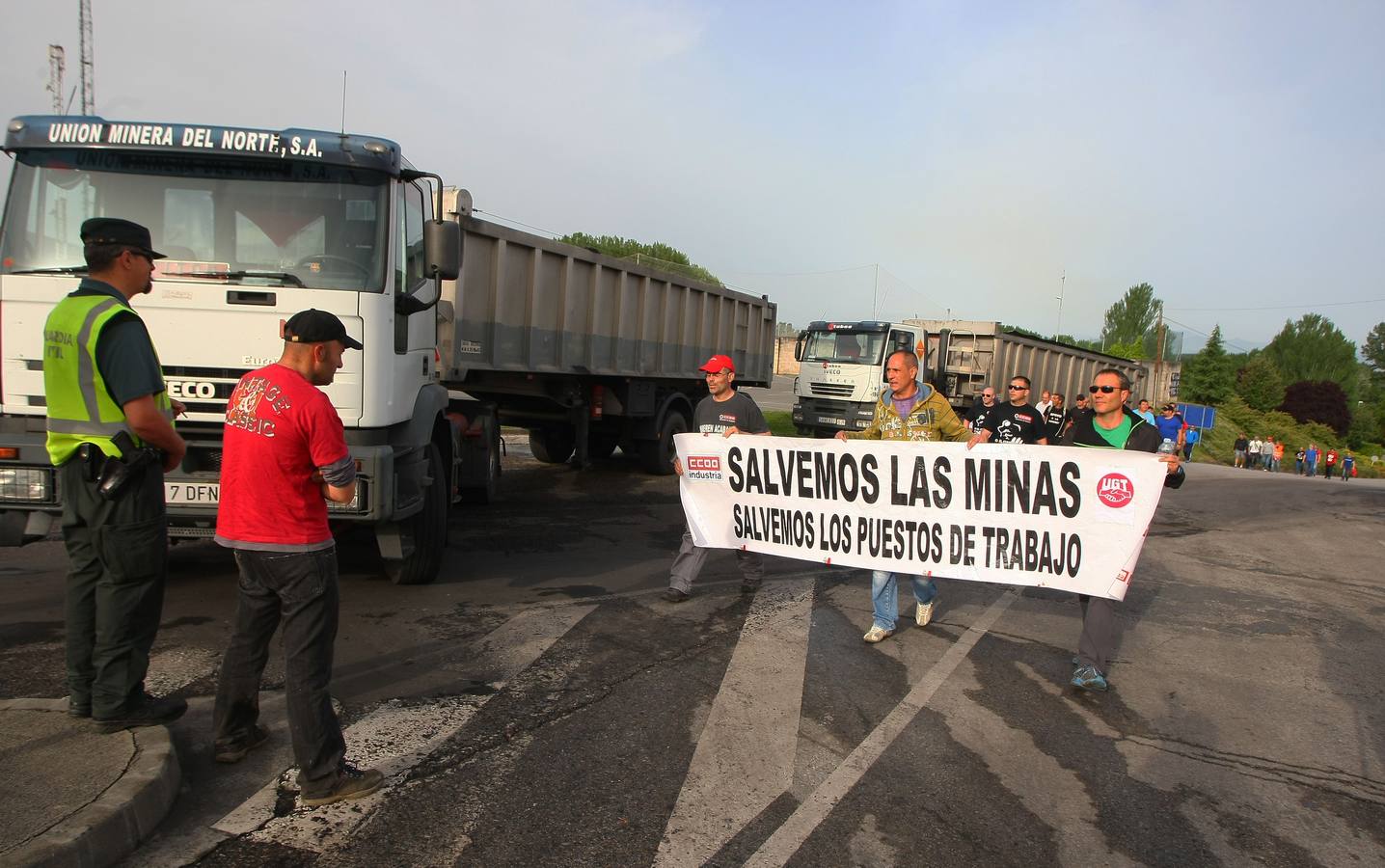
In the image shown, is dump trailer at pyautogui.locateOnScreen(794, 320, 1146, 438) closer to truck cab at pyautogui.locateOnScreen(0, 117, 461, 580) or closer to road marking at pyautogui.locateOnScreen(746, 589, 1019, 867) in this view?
road marking at pyautogui.locateOnScreen(746, 589, 1019, 867)

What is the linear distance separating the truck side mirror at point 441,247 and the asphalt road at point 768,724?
238 cm

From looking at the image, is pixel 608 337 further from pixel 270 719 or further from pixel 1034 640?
pixel 270 719

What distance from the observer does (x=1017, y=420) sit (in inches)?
370

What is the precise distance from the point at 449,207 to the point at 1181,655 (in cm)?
714

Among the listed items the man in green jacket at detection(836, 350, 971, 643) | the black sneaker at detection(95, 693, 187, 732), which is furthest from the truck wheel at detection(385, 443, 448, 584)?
the man in green jacket at detection(836, 350, 971, 643)

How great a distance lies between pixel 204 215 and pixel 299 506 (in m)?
3.41

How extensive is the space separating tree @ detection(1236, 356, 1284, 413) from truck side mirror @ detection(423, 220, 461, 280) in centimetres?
9552

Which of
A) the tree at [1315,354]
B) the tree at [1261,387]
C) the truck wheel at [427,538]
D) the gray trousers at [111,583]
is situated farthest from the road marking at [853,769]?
the tree at [1315,354]

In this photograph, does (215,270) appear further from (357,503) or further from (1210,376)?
(1210,376)

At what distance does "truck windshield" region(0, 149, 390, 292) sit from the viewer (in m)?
5.89

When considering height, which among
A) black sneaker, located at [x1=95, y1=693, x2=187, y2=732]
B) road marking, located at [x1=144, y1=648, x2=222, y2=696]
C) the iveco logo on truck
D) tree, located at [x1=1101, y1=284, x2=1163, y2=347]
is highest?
tree, located at [x1=1101, y1=284, x2=1163, y2=347]

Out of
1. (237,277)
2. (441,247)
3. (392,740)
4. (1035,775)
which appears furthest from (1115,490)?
(237,277)

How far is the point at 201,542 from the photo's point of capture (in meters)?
8.45

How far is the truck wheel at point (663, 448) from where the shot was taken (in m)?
14.2
